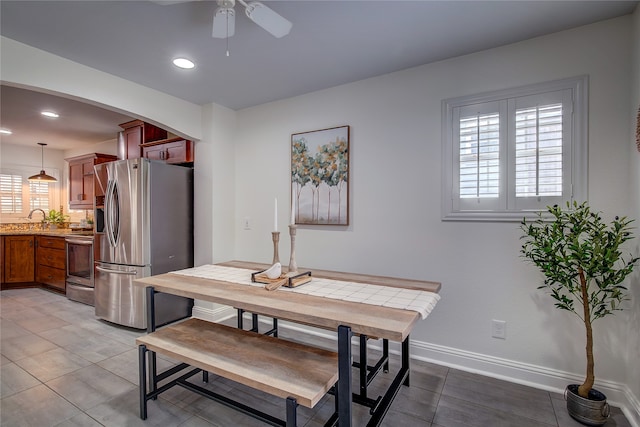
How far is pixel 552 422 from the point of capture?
1737mm

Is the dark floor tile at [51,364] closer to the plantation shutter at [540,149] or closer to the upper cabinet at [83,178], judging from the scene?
the upper cabinet at [83,178]

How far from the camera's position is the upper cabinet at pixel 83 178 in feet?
15.4

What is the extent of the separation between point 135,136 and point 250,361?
11.9 ft

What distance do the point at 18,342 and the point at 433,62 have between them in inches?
177

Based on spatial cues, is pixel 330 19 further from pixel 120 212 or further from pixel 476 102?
pixel 120 212

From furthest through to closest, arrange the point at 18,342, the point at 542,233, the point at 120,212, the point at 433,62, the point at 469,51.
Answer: the point at 120,212
the point at 18,342
the point at 433,62
the point at 469,51
the point at 542,233

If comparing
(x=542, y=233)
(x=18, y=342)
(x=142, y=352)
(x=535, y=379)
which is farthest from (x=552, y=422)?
(x=18, y=342)

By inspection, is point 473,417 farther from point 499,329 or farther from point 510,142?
point 510,142

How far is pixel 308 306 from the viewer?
1437mm

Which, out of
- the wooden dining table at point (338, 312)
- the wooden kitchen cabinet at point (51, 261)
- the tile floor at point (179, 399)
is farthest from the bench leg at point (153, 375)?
the wooden kitchen cabinet at point (51, 261)

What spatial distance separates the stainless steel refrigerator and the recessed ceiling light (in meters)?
1.13

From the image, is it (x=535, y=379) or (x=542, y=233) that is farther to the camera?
(x=535, y=379)

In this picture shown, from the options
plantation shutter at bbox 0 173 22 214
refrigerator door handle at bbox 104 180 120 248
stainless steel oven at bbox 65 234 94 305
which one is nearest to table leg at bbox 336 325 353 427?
refrigerator door handle at bbox 104 180 120 248

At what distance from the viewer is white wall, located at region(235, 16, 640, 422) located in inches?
75.0
